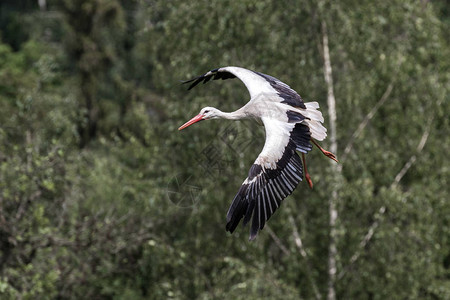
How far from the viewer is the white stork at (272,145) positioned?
Answer: 6.15 m

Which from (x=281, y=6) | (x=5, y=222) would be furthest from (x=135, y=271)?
(x=281, y=6)

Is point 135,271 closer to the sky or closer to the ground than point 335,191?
closer to the ground

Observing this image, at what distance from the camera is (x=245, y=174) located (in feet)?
33.7

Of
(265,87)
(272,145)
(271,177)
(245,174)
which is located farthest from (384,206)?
(271,177)

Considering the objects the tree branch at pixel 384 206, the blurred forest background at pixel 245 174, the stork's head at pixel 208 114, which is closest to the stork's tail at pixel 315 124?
the stork's head at pixel 208 114

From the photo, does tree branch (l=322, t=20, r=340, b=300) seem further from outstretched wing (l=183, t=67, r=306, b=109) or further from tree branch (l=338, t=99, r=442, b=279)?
outstretched wing (l=183, t=67, r=306, b=109)

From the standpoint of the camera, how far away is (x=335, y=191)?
10.6 metres

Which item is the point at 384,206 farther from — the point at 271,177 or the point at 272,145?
the point at 271,177

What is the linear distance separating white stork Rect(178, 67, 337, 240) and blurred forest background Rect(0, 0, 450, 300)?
2.37 meters

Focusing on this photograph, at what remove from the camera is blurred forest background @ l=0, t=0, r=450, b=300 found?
10.4m

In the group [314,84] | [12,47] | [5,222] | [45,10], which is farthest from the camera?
[45,10]

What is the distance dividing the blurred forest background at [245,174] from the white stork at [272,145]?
7.76 feet

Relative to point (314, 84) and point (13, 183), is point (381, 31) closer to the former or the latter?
point (314, 84)

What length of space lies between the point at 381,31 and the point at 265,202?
5808mm
